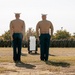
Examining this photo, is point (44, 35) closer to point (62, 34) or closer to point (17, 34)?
point (17, 34)

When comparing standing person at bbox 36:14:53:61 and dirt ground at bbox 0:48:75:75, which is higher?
standing person at bbox 36:14:53:61

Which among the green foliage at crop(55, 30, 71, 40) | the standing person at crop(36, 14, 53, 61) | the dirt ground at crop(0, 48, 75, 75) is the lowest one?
the dirt ground at crop(0, 48, 75, 75)

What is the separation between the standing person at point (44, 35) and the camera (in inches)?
588

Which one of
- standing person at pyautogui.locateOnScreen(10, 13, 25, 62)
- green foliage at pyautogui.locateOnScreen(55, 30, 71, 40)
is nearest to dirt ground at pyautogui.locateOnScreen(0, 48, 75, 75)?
standing person at pyautogui.locateOnScreen(10, 13, 25, 62)

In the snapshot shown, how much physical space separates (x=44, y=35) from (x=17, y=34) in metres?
1.14

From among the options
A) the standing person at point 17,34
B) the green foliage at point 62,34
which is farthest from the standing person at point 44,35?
the green foliage at point 62,34

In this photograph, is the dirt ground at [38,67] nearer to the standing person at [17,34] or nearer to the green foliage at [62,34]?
the standing person at [17,34]

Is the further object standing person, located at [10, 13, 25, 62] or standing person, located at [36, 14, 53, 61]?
standing person, located at [36, 14, 53, 61]

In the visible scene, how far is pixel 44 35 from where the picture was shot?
1494cm

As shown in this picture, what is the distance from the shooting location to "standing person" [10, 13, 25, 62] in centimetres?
1455

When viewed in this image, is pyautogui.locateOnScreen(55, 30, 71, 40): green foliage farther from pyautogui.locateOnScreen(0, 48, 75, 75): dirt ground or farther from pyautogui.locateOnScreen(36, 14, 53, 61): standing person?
pyautogui.locateOnScreen(0, 48, 75, 75): dirt ground

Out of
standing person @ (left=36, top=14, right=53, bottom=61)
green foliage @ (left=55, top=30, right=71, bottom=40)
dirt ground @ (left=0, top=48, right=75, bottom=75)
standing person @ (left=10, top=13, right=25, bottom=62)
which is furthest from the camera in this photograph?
green foliage @ (left=55, top=30, right=71, bottom=40)

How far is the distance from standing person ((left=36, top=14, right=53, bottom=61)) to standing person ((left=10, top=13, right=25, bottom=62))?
2.54 ft

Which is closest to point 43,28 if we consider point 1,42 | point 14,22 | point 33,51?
point 14,22
